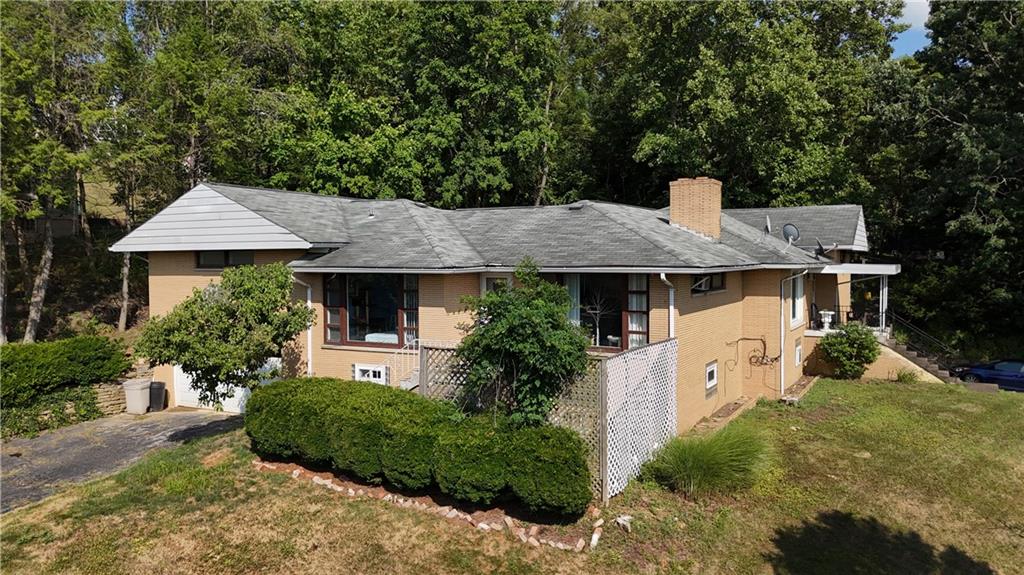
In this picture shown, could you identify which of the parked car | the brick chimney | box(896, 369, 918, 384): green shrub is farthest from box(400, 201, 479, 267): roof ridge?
the parked car

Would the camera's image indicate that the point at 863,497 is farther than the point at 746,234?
No

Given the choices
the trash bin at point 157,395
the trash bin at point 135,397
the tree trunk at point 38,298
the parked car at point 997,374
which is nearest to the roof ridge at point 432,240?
the trash bin at point 157,395

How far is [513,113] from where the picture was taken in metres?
29.9

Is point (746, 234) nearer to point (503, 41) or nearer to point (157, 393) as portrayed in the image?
point (503, 41)

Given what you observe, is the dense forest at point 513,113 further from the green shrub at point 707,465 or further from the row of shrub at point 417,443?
the green shrub at point 707,465

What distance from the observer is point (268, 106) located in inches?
1078

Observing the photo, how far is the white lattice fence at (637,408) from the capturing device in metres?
9.06

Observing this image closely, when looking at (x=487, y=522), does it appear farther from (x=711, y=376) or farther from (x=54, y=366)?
(x=54, y=366)

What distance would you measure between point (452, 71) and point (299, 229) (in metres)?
16.0

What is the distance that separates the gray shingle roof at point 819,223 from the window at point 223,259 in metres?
18.4

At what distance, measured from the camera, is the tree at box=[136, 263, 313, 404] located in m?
10.9

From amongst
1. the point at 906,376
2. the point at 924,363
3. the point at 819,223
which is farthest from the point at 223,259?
the point at 924,363

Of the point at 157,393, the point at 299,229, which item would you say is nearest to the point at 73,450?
the point at 157,393

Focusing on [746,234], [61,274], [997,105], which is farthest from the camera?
[61,274]
